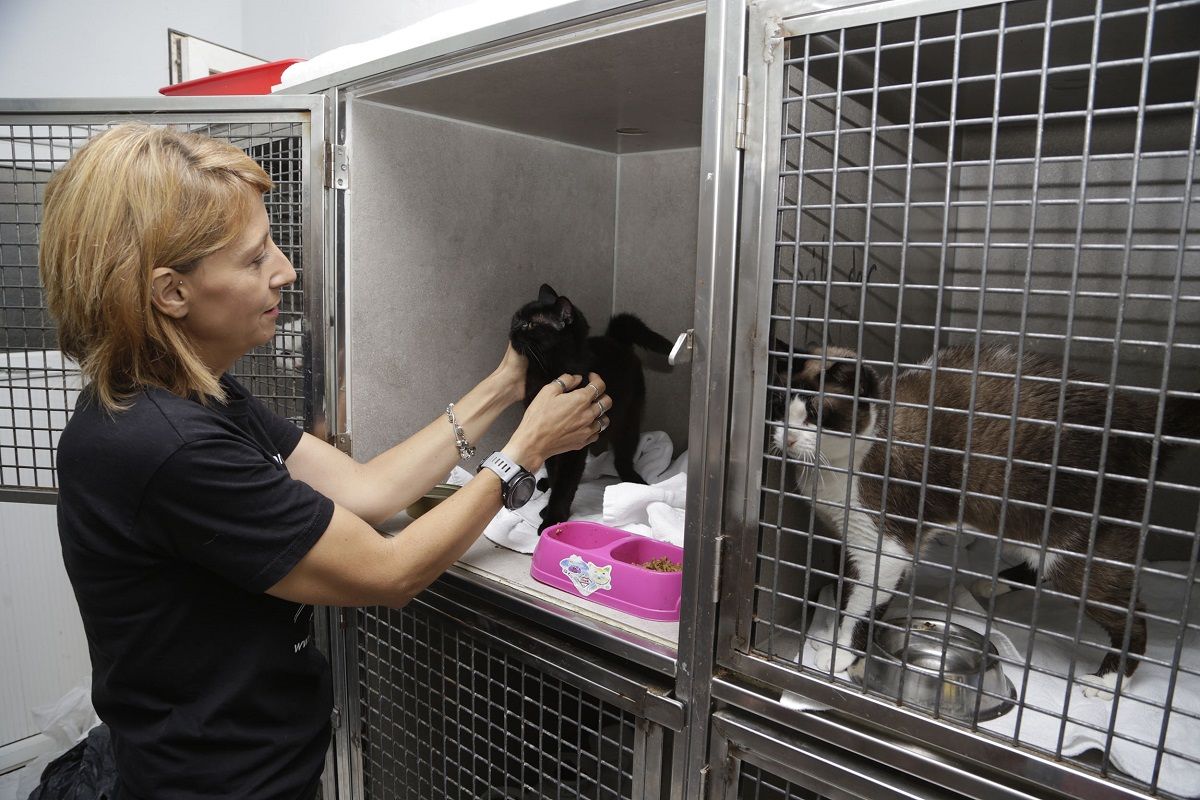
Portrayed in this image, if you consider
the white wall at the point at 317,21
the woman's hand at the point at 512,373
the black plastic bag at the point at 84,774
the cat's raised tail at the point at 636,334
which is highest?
the white wall at the point at 317,21

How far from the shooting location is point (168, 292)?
0.86 meters

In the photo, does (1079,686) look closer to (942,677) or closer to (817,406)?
(942,677)

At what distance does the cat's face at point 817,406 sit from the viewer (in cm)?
89

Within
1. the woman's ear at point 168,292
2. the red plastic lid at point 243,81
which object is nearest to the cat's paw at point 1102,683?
the woman's ear at point 168,292

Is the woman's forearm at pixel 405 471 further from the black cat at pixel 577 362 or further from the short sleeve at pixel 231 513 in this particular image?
the short sleeve at pixel 231 513

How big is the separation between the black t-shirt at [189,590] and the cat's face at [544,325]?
0.61 meters

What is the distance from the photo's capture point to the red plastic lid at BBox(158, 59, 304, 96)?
4.77 feet

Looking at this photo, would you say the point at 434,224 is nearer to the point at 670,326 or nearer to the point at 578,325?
the point at 578,325

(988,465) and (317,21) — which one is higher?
(317,21)

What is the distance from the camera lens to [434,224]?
4.89 ft

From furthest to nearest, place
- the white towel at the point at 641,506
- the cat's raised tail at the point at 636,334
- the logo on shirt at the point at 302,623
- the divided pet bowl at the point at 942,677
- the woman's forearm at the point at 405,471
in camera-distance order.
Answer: the cat's raised tail at the point at 636,334, the white towel at the point at 641,506, the woman's forearm at the point at 405,471, the logo on shirt at the point at 302,623, the divided pet bowl at the point at 942,677

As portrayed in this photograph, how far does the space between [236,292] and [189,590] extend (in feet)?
1.19

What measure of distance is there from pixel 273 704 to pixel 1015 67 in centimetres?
129

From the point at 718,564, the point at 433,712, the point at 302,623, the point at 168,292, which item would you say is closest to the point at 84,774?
the point at 433,712
